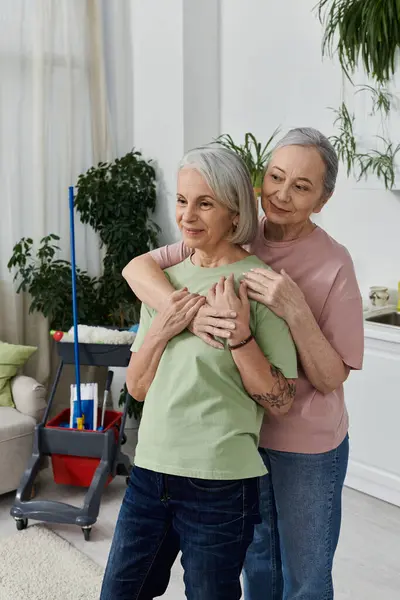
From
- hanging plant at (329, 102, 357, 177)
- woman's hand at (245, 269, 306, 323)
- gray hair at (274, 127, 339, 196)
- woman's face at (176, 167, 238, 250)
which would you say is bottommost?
woman's hand at (245, 269, 306, 323)

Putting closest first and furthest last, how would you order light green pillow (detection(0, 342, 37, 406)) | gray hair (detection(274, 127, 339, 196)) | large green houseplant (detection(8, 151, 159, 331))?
gray hair (detection(274, 127, 339, 196))
light green pillow (detection(0, 342, 37, 406))
large green houseplant (detection(8, 151, 159, 331))

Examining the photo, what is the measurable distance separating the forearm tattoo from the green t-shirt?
15 mm

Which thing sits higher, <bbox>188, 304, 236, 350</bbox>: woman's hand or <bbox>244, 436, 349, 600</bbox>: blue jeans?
<bbox>188, 304, 236, 350</bbox>: woman's hand

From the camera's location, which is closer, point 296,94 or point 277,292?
point 277,292

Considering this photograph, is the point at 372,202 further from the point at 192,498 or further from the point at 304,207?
the point at 192,498

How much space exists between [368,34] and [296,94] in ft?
2.47

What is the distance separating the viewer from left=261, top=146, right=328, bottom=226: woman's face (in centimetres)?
149

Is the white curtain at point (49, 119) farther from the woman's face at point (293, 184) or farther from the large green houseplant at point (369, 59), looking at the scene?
the woman's face at point (293, 184)

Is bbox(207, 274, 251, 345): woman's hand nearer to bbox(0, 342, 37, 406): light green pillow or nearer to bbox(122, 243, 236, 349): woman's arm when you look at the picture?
bbox(122, 243, 236, 349): woman's arm

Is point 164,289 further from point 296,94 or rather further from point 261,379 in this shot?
point 296,94

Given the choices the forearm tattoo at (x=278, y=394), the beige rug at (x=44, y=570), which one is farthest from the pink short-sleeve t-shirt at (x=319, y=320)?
the beige rug at (x=44, y=570)

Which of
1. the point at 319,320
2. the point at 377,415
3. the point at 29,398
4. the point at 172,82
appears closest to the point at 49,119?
the point at 172,82

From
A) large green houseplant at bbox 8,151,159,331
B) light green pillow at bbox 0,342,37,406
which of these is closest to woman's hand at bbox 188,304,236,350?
light green pillow at bbox 0,342,37,406

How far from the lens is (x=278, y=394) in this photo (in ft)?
4.74
